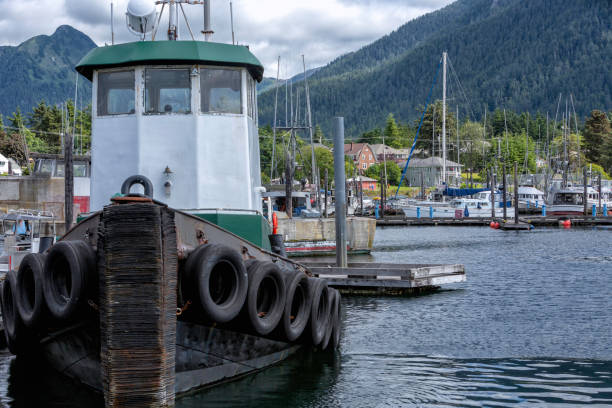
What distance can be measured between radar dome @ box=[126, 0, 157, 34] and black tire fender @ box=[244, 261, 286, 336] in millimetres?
4964

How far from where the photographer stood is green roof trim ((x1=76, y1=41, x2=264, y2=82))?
12.1m

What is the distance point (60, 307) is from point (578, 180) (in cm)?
11469

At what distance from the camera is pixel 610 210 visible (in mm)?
84500

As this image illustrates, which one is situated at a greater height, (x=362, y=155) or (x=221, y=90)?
(x=362, y=155)

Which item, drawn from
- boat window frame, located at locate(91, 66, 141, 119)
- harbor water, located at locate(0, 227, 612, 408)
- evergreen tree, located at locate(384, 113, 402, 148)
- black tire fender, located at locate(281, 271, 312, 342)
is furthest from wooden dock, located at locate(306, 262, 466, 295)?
evergreen tree, located at locate(384, 113, 402, 148)

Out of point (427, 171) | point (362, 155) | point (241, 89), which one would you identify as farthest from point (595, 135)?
point (241, 89)

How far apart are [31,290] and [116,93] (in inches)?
142

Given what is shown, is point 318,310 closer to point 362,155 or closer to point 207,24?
point 207,24

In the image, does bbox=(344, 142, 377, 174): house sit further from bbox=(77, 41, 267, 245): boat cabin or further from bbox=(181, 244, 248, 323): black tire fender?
bbox=(181, 244, 248, 323): black tire fender

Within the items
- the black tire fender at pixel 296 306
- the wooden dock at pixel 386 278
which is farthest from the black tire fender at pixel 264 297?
the wooden dock at pixel 386 278

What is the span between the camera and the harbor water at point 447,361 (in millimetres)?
11516

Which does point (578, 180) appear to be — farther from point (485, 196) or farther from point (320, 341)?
point (320, 341)

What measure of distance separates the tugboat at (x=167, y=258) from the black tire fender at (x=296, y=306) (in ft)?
0.07

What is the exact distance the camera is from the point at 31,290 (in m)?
10.8
